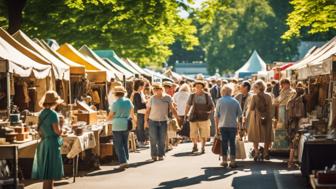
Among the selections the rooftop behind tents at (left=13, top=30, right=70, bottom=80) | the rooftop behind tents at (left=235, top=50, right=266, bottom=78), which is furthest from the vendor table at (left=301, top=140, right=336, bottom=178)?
the rooftop behind tents at (left=235, top=50, right=266, bottom=78)

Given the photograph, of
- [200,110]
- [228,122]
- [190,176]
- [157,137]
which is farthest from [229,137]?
[200,110]

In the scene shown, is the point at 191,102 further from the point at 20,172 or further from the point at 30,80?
the point at 20,172

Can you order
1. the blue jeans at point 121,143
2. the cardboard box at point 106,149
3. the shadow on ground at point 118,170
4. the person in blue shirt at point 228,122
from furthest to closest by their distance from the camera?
the cardboard box at point 106,149, the blue jeans at point 121,143, the person in blue shirt at point 228,122, the shadow on ground at point 118,170

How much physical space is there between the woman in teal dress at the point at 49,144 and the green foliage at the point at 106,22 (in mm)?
18509

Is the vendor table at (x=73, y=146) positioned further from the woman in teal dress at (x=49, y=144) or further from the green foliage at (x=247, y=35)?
the green foliage at (x=247, y=35)

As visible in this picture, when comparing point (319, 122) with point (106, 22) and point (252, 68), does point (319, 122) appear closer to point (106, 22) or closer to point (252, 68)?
point (106, 22)

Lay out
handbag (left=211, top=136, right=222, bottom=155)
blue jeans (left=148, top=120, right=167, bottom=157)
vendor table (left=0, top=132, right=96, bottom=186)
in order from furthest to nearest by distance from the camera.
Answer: blue jeans (left=148, top=120, right=167, bottom=157) → handbag (left=211, top=136, right=222, bottom=155) → vendor table (left=0, top=132, right=96, bottom=186)

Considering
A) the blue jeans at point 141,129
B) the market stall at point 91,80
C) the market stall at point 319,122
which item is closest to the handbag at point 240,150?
the market stall at point 319,122

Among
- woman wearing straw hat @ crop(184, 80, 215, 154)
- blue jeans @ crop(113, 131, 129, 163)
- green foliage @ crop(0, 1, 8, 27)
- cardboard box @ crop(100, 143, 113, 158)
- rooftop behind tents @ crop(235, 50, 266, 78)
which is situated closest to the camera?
blue jeans @ crop(113, 131, 129, 163)

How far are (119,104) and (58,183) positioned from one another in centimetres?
323

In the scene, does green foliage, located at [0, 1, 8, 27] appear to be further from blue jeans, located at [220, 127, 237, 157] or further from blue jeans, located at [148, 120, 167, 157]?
blue jeans, located at [220, 127, 237, 157]

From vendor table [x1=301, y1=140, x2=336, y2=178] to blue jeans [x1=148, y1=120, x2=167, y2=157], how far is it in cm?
646

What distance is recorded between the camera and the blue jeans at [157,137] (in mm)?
20359

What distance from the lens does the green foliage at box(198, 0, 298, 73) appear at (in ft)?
311
